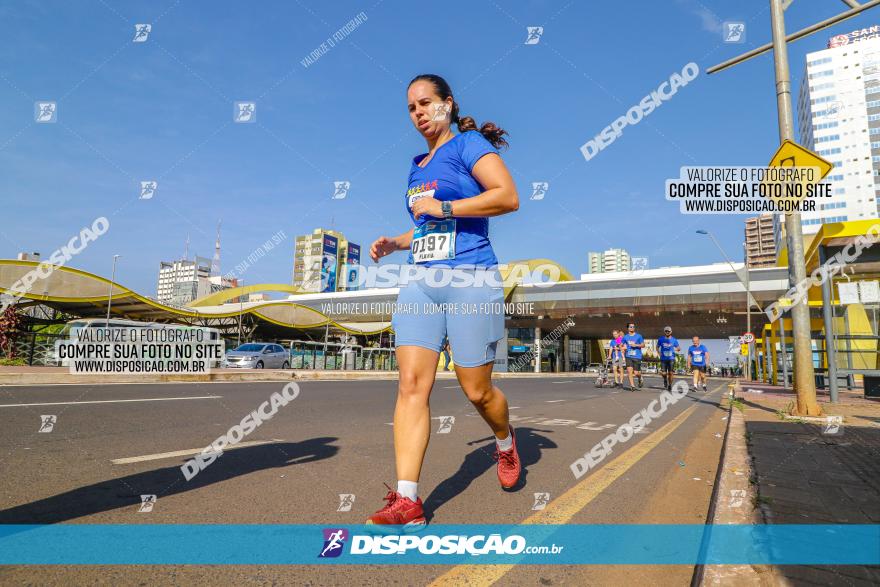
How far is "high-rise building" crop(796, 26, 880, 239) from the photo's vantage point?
111 meters

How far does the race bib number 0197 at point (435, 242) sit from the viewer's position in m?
2.74

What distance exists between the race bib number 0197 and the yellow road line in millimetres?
1423

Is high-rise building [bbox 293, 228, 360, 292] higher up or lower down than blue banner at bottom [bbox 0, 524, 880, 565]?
higher up

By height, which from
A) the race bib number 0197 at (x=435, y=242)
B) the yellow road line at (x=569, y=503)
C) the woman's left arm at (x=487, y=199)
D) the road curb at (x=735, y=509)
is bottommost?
the yellow road line at (x=569, y=503)

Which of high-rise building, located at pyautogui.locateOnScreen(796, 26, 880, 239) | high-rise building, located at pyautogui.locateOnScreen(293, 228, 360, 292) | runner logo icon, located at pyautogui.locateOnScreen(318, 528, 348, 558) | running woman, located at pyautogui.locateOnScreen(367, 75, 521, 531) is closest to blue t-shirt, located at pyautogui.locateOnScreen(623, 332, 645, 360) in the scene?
running woman, located at pyautogui.locateOnScreen(367, 75, 521, 531)

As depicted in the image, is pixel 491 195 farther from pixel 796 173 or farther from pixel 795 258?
pixel 795 258

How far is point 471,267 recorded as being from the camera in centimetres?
276

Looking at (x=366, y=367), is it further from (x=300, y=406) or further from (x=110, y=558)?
(x=110, y=558)

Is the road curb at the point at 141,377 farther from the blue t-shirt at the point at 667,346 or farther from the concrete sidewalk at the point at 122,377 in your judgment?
the blue t-shirt at the point at 667,346

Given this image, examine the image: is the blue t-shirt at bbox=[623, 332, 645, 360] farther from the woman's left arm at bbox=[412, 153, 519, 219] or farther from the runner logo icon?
the runner logo icon

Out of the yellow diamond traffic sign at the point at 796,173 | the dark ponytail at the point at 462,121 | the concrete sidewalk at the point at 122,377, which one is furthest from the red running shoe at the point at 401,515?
the concrete sidewalk at the point at 122,377

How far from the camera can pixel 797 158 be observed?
23.3 feet

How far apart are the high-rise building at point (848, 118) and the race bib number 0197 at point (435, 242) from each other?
13066 centimetres

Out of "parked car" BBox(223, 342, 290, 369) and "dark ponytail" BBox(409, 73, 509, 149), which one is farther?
"parked car" BBox(223, 342, 290, 369)
